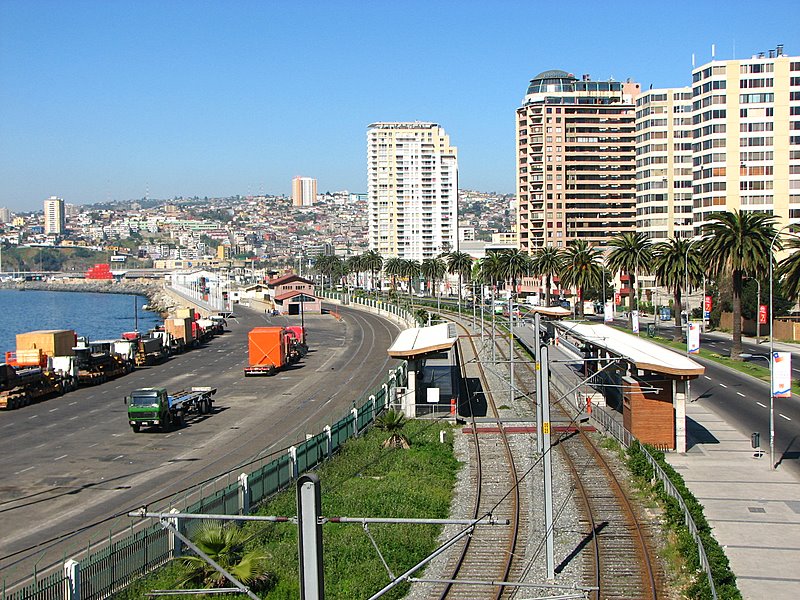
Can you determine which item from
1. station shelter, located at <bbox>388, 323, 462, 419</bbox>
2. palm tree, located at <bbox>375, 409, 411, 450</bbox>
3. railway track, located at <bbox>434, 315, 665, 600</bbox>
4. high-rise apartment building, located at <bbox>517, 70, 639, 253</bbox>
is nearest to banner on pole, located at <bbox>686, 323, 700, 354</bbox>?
station shelter, located at <bbox>388, 323, 462, 419</bbox>

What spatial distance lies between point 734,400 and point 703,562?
109 feet

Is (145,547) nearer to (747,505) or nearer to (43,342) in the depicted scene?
(747,505)

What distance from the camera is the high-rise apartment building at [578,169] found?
7525 inches

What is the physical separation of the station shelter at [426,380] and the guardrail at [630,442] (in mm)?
6738

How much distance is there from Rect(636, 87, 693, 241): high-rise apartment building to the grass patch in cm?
11765

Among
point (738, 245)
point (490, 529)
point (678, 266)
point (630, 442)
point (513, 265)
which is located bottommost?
point (490, 529)

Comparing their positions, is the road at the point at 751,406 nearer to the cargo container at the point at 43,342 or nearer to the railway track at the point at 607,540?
the railway track at the point at 607,540

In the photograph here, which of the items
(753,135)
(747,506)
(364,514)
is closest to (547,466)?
(364,514)

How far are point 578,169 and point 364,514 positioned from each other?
17273cm

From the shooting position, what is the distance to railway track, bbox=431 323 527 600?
22516mm

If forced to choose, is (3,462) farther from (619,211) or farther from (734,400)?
(619,211)

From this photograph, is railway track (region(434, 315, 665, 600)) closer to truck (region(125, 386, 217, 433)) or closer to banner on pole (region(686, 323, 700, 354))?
truck (region(125, 386, 217, 433))

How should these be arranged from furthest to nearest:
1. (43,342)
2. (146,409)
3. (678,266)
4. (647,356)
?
(678,266), (43,342), (146,409), (647,356)

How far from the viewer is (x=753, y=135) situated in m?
123
